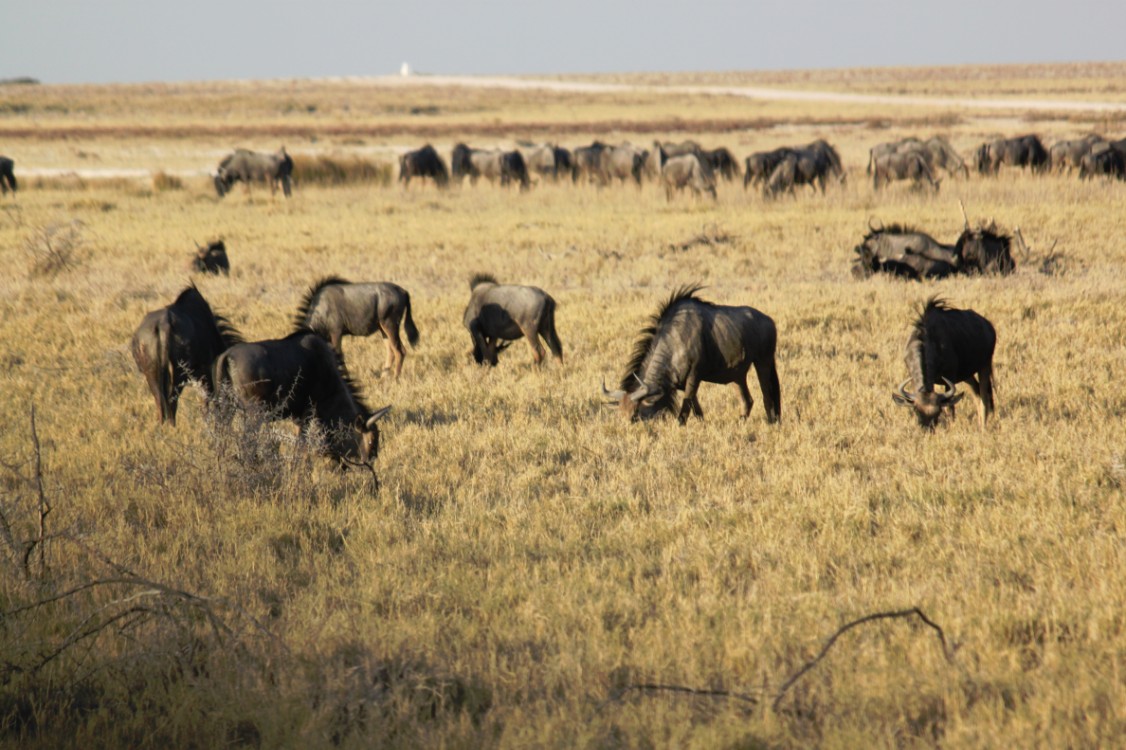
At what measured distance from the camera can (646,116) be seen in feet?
254

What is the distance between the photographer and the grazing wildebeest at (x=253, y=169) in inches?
1180

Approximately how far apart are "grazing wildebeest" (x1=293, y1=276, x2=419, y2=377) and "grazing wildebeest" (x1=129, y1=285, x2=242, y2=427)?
1.94 metres

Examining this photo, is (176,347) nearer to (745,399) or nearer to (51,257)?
(745,399)

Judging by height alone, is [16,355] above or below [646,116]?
below

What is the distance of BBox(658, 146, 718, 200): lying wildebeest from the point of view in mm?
28281

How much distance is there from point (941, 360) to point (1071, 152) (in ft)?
79.6

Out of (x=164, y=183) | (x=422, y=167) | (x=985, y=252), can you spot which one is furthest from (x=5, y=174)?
(x=985, y=252)

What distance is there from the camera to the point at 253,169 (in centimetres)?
2998

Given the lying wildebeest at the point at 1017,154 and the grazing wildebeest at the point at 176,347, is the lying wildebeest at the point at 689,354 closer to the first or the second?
the grazing wildebeest at the point at 176,347

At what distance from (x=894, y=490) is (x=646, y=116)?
73.8m

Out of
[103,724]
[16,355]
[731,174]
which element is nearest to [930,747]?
[103,724]

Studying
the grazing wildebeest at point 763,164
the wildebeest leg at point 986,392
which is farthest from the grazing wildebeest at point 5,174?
the wildebeest leg at point 986,392

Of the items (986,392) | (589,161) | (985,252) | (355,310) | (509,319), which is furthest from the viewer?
(589,161)

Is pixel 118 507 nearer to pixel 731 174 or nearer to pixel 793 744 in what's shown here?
pixel 793 744
